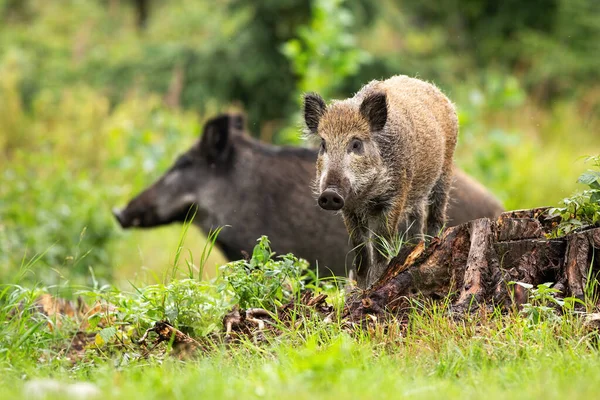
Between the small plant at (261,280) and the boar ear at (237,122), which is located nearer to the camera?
the small plant at (261,280)

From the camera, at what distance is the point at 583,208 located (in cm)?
493

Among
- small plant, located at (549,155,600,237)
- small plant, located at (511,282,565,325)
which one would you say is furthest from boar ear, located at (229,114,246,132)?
small plant, located at (511,282,565,325)

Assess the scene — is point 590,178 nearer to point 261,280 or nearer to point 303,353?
point 261,280

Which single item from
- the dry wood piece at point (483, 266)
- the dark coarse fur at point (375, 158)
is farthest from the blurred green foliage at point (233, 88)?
the dry wood piece at point (483, 266)

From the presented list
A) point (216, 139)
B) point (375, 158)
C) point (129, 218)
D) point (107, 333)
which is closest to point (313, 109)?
point (375, 158)

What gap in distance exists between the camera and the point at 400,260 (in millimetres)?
4949

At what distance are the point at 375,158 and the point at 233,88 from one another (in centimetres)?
1080

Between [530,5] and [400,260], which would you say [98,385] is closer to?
[400,260]

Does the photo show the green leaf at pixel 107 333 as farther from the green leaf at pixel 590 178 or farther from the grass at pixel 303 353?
the green leaf at pixel 590 178

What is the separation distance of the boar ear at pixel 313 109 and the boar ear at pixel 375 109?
1.02 ft

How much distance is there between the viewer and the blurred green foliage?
441 inches

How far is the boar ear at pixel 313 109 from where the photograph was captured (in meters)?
5.70

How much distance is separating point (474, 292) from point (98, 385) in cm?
205

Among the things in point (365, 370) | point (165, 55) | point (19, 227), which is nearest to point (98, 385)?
point (365, 370)
